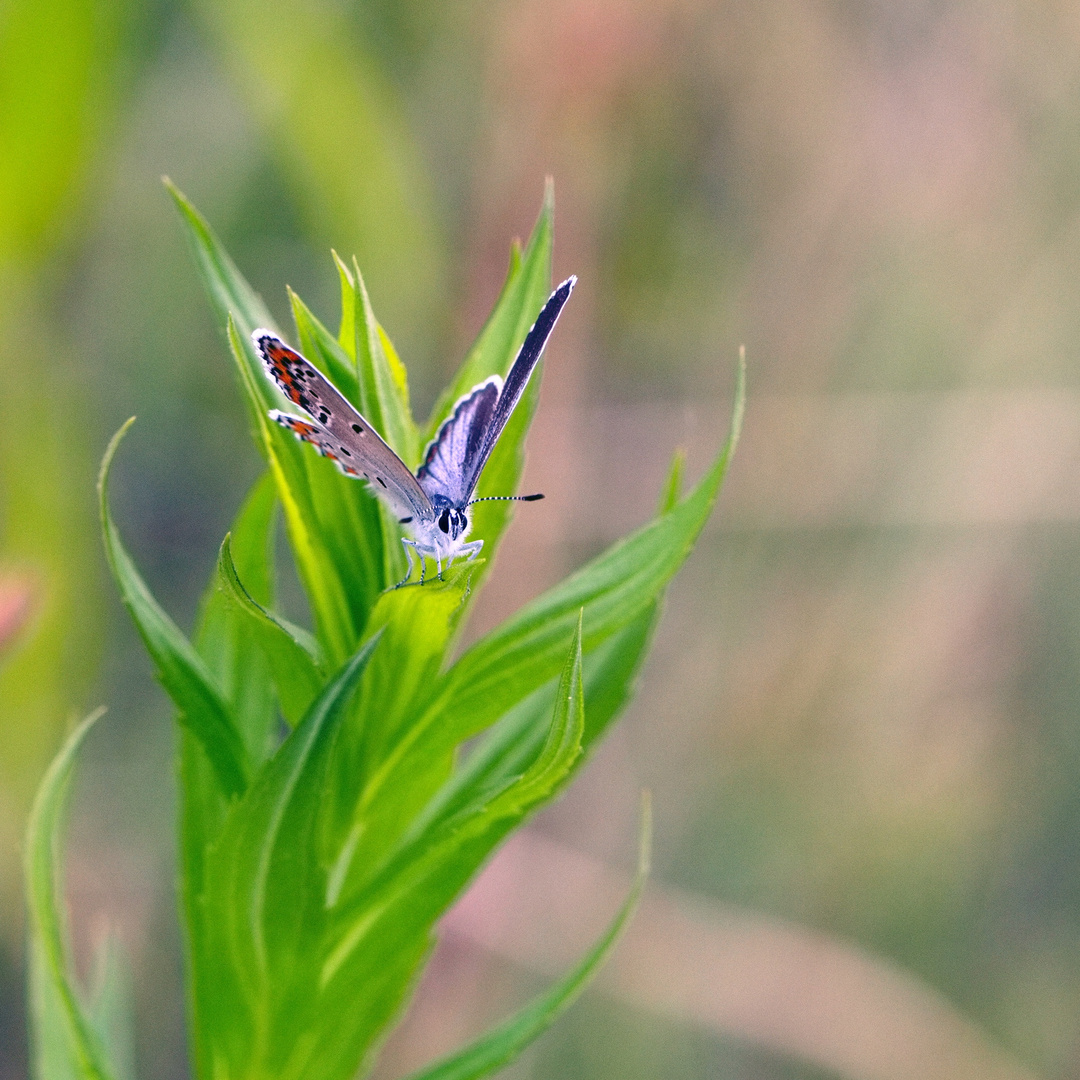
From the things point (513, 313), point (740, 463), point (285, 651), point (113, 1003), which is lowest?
point (113, 1003)

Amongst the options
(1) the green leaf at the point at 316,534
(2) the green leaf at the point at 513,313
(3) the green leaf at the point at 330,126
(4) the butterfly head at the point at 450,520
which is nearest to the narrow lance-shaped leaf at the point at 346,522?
(1) the green leaf at the point at 316,534

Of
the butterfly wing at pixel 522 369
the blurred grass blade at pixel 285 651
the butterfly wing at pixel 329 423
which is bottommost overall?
the blurred grass blade at pixel 285 651

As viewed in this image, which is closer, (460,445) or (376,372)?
(376,372)

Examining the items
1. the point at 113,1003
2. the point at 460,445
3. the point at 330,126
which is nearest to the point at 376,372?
the point at 460,445

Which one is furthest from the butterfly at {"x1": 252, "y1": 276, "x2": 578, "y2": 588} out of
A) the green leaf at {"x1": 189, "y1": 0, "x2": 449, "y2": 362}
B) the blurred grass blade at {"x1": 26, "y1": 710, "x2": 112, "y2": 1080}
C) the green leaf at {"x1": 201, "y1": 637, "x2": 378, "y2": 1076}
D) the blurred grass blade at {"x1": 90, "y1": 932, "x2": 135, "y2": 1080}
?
the green leaf at {"x1": 189, "y1": 0, "x2": 449, "y2": 362}

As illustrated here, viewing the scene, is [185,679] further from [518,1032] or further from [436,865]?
[518,1032]

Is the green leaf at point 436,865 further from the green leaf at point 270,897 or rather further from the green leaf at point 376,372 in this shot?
the green leaf at point 376,372

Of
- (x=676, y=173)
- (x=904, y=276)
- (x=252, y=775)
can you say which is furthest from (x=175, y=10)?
(x=252, y=775)
